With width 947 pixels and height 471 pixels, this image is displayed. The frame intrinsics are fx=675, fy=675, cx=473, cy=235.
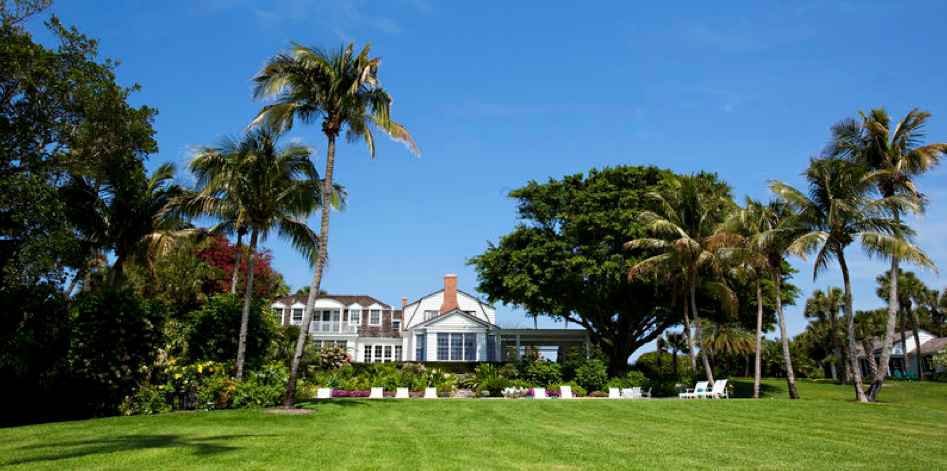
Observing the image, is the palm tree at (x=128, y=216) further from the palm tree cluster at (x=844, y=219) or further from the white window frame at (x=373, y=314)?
the white window frame at (x=373, y=314)

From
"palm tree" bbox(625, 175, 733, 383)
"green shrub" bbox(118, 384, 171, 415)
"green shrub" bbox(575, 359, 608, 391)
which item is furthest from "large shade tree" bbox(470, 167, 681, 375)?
"green shrub" bbox(118, 384, 171, 415)

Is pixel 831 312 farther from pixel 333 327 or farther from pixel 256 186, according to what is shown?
pixel 256 186

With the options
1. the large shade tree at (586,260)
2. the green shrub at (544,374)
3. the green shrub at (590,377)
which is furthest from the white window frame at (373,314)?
the green shrub at (590,377)

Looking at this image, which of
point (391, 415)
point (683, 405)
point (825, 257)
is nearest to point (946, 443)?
point (683, 405)

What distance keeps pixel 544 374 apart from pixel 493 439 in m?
19.8

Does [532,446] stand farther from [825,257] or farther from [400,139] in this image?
[825,257]

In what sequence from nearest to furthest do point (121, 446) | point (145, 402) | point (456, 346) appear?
point (121, 446), point (145, 402), point (456, 346)

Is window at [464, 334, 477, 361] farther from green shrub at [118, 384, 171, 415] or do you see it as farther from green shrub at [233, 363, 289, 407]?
green shrub at [118, 384, 171, 415]

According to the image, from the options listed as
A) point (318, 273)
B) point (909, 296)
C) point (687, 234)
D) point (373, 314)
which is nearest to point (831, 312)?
point (909, 296)

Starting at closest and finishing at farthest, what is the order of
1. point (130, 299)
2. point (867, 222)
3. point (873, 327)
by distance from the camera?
point (130, 299) < point (867, 222) < point (873, 327)

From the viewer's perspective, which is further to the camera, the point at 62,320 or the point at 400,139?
the point at 400,139

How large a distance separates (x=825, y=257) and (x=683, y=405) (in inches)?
338

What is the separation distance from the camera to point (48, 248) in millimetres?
15500

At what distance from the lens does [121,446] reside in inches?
429
